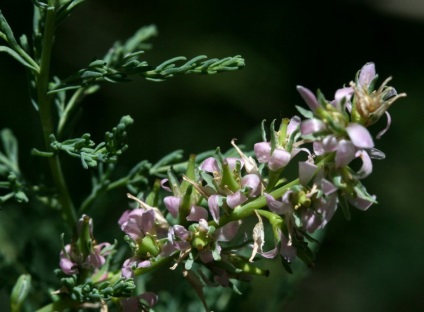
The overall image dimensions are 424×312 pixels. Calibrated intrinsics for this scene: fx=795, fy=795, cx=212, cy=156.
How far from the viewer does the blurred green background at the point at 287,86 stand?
4523 millimetres

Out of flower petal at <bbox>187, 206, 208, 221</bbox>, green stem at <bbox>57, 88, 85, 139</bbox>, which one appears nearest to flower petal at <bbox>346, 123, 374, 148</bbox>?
flower petal at <bbox>187, 206, 208, 221</bbox>

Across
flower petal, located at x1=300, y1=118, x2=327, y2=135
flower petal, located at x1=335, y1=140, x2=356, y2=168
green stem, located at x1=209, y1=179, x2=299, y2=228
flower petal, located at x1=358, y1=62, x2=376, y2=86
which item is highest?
flower petal, located at x1=358, y1=62, x2=376, y2=86

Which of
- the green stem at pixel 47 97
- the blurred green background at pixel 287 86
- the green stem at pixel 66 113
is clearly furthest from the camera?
the blurred green background at pixel 287 86

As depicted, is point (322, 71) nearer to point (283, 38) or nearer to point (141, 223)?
point (283, 38)

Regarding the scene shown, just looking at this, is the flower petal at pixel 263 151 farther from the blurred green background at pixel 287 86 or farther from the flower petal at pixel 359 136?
the blurred green background at pixel 287 86

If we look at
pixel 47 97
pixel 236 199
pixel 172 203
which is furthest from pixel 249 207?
pixel 47 97

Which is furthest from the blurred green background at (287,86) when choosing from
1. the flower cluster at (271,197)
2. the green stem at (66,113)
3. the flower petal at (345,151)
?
the flower petal at (345,151)

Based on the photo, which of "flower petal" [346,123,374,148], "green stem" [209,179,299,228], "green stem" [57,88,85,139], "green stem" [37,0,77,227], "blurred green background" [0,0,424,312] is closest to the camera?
"flower petal" [346,123,374,148]

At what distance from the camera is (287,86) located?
4.65 meters

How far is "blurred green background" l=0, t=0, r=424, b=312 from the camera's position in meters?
4.52

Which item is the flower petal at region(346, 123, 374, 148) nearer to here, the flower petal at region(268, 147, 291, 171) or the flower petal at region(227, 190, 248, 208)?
the flower petal at region(268, 147, 291, 171)

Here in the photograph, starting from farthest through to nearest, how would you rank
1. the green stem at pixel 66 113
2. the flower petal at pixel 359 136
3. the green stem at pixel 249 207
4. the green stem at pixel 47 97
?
the green stem at pixel 66 113, the green stem at pixel 47 97, the green stem at pixel 249 207, the flower petal at pixel 359 136

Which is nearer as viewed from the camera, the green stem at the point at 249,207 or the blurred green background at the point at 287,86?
the green stem at the point at 249,207

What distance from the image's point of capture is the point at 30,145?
3.55 meters
